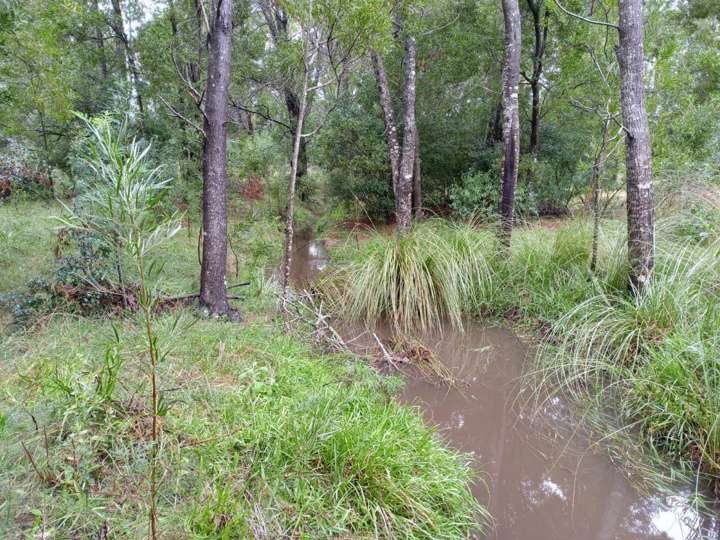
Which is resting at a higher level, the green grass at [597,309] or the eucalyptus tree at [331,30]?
the eucalyptus tree at [331,30]

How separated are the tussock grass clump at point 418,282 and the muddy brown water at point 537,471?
83cm

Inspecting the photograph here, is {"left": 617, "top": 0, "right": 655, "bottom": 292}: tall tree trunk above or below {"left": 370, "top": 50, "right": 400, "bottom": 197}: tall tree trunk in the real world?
below

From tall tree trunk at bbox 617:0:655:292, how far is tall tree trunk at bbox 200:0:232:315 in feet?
11.5

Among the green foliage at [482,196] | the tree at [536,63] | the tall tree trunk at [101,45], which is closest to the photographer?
the tree at [536,63]

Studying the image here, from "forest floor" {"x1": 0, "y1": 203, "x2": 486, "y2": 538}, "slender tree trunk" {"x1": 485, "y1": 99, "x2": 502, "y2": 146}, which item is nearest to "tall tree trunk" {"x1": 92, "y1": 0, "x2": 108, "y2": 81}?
"forest floor" {"x1": 0, "y1": 203, "x2": 486, "y2": 538}

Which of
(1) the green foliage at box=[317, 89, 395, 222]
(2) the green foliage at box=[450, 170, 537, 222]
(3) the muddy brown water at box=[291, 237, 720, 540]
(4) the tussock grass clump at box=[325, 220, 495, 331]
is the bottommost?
(3) the muddy brown water at box=[291, 237, 720, 540]

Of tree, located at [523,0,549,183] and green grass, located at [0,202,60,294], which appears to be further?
tree, located at [523,0,549,183]

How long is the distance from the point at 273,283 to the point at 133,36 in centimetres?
780

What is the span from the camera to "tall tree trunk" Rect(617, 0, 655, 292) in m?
3.32

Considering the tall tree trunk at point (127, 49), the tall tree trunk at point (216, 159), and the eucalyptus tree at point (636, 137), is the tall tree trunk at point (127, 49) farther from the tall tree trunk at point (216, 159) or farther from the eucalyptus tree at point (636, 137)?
the eucalyptus tree at point (636, 137)

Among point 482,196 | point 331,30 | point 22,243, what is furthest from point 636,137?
point 22,243

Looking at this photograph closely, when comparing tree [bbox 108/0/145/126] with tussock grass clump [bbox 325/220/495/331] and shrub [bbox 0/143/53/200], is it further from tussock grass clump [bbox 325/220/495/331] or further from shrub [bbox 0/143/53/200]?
tussock grass clump [bbox 325/220/495/331]

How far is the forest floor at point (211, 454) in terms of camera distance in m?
1.63

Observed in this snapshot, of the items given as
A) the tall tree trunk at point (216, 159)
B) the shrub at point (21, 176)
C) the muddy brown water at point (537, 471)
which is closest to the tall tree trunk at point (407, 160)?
the tall tree trunk at point (216, 159)
